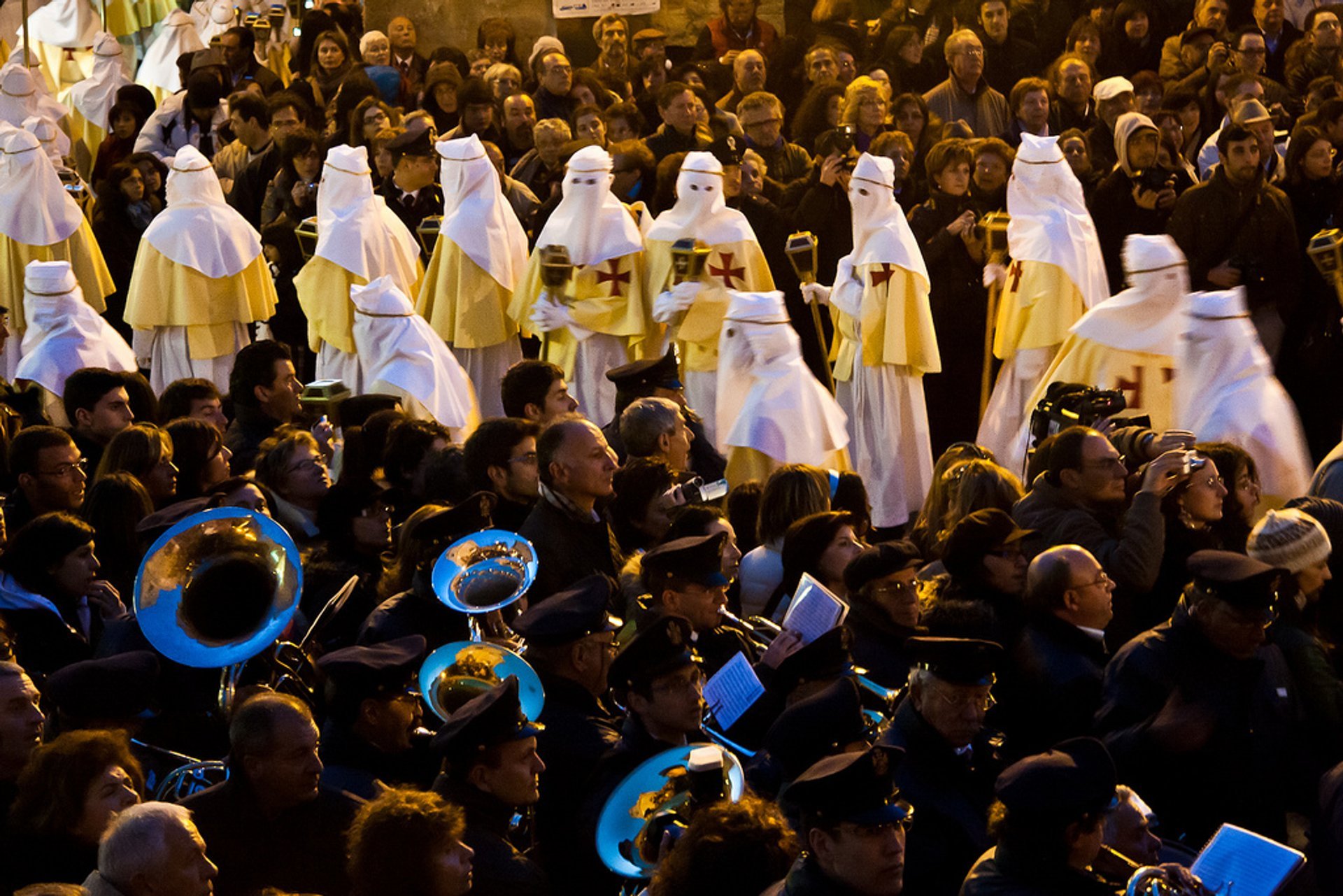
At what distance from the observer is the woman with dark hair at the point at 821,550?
649cm

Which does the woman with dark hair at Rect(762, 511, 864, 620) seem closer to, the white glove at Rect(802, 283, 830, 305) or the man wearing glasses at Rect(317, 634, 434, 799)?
the man wearing glasses at Rect(317, 634, 434, 799)

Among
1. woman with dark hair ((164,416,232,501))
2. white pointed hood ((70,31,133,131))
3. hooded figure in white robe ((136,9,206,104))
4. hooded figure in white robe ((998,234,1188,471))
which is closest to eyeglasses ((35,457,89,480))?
woman with dark hair ((164,416,232,501))

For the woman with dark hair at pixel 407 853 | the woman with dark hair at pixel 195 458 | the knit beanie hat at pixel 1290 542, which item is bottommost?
the woman with dark hair at pixel 195 458

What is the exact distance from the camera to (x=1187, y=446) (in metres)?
7.33

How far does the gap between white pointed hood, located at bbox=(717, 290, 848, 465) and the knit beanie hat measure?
9.14 ft

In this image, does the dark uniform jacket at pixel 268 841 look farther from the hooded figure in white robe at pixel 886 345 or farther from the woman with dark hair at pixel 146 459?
the hooded figure in white robe at pixel 886 345

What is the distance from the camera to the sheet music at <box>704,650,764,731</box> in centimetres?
527

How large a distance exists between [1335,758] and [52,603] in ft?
12.9

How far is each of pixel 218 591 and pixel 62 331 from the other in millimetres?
5202

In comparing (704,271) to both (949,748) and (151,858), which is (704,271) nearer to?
(949,748)

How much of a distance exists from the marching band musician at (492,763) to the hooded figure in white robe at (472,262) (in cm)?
696

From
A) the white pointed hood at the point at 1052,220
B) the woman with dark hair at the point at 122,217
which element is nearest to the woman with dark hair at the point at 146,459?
the white pointed hood at the point at 1052,220

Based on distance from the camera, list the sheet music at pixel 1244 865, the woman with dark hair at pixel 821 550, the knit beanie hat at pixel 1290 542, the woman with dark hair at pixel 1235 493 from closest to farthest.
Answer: the sheet music at pixel 1244 865
the knit beanie hat at pixel 1290 542
the woman with dark hair at pixel 821 550
the woman with dark hair at pixel 1235 493

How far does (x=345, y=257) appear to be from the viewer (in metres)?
11.6
